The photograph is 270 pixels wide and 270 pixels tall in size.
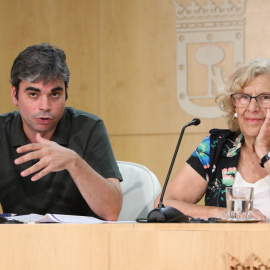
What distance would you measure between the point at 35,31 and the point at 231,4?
59.4 inches

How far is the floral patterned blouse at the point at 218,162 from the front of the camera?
2.55 m

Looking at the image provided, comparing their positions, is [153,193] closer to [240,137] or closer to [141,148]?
[240,137]

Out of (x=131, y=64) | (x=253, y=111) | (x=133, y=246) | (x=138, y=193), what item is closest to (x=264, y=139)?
(x=253, y=111)

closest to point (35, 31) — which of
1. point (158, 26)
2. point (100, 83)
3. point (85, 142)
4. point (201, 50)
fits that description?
point (100, 83)

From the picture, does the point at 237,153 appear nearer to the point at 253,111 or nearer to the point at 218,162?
the point at 218,162

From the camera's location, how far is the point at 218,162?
8.58 feet

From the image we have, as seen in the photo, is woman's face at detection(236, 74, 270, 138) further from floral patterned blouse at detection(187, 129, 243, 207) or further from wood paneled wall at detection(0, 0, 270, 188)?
wood paneled wall at detection(0, 0, 270, 188)

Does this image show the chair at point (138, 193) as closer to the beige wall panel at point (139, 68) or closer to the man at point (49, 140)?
the man at point (49, 140)

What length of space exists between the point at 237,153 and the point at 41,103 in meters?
0.86

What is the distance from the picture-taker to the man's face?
2.44 m

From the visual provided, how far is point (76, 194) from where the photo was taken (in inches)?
99.9

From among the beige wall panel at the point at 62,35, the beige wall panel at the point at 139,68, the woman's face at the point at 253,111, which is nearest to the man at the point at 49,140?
the woman's face at the point at 253,111

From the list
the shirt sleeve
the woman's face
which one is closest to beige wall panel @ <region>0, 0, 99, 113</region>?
the shirt sleeve

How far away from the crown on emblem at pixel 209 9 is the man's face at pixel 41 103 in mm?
2098
